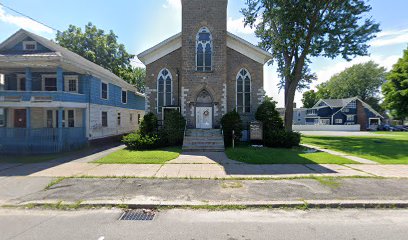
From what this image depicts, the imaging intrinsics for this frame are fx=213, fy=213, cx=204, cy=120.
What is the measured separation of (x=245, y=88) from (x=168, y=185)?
13594 millimetres

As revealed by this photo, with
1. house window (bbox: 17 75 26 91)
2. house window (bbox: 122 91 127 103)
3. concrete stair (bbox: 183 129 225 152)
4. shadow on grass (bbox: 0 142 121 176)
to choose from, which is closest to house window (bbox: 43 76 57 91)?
house window (bbox: 17 75 26 91)

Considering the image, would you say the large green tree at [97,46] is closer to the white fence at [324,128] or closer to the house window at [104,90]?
the house window at [104,90]

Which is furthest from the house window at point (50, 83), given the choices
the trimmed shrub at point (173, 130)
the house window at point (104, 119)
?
the trimmed shrub at point (173, 130)

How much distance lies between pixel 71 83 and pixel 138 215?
16.7 meters

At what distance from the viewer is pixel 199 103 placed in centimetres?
1814

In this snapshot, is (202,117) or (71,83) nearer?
(71,83)

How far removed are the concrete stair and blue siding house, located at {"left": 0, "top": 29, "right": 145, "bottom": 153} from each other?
8298mm

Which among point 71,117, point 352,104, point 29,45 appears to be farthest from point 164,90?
point 352,104

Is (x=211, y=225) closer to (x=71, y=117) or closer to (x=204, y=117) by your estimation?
(x=204, y=117)

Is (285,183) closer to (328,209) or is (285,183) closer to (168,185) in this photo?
(328,209)

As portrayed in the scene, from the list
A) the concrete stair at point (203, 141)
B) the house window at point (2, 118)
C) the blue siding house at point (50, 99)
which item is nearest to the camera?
the blue siding house at point (50, 99)

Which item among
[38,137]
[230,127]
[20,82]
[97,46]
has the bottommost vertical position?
[38,137]

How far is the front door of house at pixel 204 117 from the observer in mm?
18125

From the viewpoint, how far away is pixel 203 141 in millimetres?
15117
